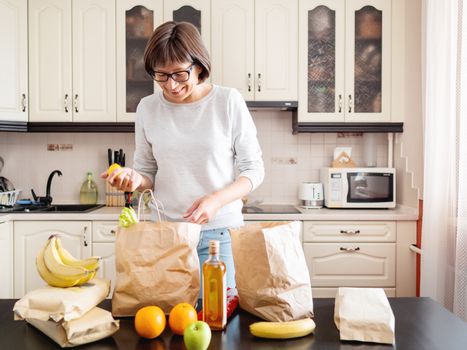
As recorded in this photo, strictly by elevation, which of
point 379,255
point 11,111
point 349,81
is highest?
point 349,81

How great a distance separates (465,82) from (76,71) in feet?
7.41

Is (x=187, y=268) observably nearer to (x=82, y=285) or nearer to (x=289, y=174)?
(x=82, y=285)

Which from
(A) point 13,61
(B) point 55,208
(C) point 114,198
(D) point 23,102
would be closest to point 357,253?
(C) point 114,198

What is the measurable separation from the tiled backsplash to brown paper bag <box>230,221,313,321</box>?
7.21ft

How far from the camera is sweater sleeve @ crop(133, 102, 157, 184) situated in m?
1.62

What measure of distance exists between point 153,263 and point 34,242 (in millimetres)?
1981

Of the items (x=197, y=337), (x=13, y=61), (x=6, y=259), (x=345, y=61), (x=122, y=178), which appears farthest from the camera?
(x=345, y=61)

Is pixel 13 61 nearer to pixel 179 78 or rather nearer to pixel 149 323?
pixel 179 78

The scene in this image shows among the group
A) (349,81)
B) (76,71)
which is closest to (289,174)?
(349,81)

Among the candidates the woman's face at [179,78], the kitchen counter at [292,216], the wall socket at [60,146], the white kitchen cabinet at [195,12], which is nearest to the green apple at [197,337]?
the woman's face at [179,78]

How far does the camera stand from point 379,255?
2.85m

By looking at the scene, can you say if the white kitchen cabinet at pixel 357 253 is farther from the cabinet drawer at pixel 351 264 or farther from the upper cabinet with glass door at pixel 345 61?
the upper cabinet with glass door at pixel 345 61

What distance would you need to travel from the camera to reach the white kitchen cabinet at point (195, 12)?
2.98m

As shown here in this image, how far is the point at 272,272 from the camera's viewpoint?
108 cm
